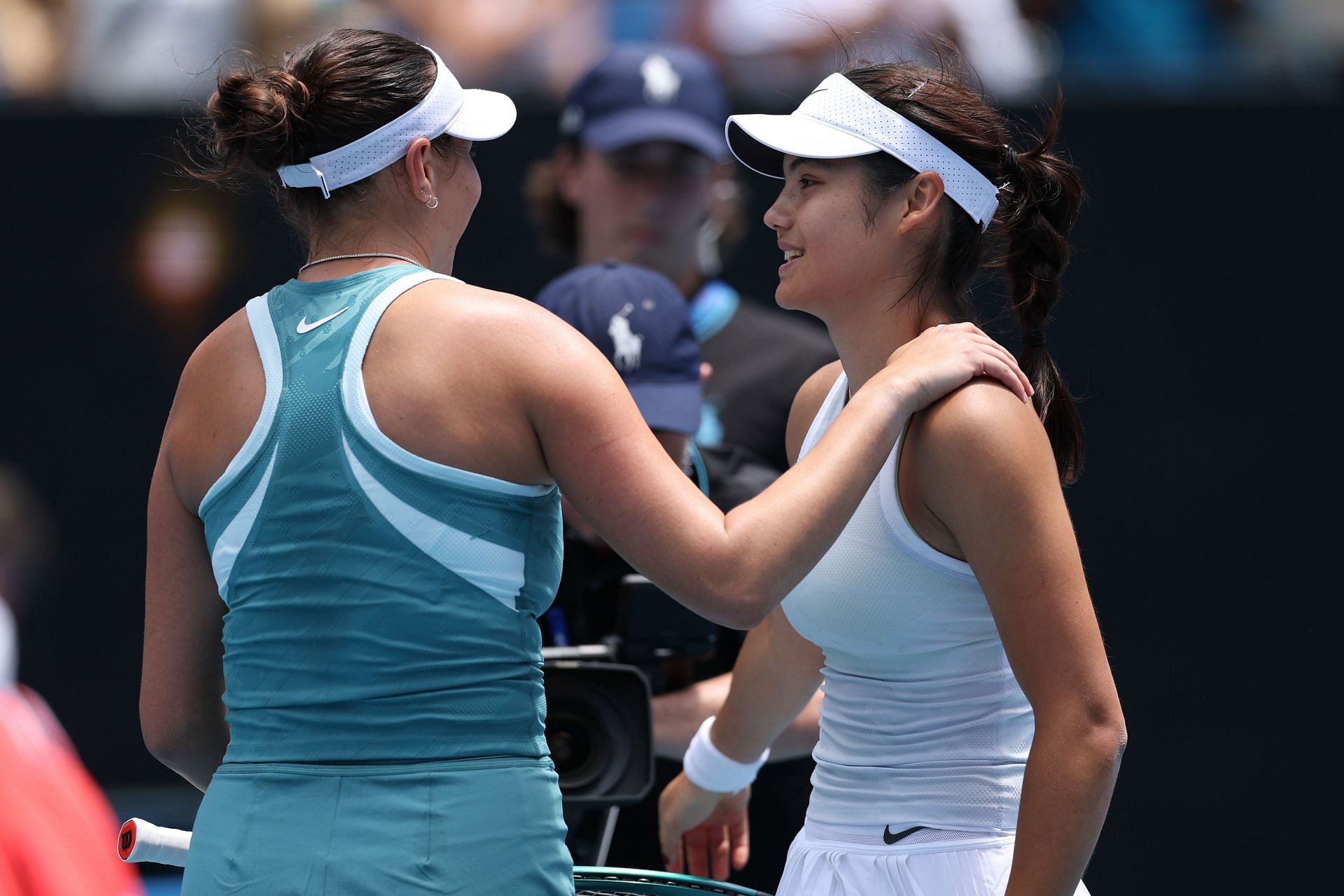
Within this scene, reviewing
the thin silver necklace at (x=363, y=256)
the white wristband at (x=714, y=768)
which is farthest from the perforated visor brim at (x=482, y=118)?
the white wristband at (x=714, y=768)

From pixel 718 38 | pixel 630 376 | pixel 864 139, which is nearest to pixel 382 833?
pixel 864 139

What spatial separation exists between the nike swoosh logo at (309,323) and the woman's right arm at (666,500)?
0.65ft

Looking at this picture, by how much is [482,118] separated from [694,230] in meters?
2.00

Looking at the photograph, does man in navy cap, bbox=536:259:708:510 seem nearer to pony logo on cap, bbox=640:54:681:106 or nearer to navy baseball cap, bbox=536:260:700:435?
navy baseball cap, bbox=536:260:700:435

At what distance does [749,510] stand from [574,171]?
249cm

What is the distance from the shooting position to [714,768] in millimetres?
2299

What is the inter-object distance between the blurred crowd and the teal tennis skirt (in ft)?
10.4

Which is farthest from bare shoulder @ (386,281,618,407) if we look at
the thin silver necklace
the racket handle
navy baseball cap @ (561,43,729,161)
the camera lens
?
navy baseball cap @ (561,43,729,161)

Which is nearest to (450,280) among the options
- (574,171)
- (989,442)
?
(989,442)

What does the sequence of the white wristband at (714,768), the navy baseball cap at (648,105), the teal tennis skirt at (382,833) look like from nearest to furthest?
the teal tennis skirt at (382,833) → the white wristband at (714,768) → the navy baseball cap at (648,105)

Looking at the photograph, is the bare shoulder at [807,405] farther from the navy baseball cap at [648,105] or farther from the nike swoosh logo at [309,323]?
the navy baseball cap at [648,105]

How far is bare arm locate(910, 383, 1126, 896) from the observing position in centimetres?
162

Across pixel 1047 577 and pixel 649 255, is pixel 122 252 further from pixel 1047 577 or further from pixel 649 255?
pixel 1047 577

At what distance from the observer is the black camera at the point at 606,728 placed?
2252 millimetres
